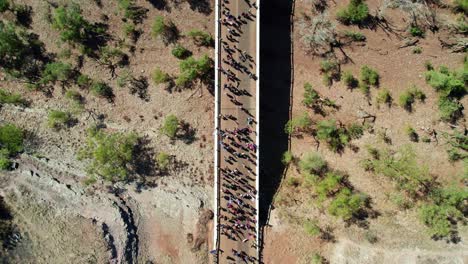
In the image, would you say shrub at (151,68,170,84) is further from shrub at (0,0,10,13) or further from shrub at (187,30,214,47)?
shrub at (0,0,10,13)

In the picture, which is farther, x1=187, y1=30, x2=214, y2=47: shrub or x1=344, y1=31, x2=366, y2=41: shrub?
x1=344, y1=31, x2=366, y2=41: shrub

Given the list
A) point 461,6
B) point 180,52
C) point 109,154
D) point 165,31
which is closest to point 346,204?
point 180,52

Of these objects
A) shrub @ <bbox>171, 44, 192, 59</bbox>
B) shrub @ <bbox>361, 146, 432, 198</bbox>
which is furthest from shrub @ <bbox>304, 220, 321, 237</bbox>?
shrub @ <bbox>171, 44, 192, 59</bbox>

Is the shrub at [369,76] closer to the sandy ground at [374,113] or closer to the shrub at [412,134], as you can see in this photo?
the sandy ground at [374,113]

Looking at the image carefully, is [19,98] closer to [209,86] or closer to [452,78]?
[209,86]

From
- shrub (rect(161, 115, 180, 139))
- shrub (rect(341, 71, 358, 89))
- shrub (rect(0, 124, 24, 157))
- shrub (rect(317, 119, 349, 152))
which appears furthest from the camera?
shrub (rect(341, 71, 358, 89))

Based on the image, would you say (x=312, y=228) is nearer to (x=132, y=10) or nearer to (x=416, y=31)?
(x=416, y=31)
